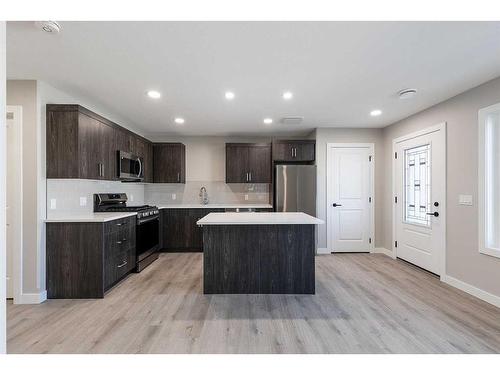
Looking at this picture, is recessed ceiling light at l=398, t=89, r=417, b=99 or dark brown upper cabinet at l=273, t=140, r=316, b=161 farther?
dark brown upper cabinet at l=273, t=140, r=316, b=161

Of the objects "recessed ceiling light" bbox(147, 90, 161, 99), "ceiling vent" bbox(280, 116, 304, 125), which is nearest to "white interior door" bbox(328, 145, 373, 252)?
"ceiling vent" bbox(280, 116, 304, 125)

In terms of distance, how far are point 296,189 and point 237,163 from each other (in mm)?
1411

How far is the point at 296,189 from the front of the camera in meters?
4.86

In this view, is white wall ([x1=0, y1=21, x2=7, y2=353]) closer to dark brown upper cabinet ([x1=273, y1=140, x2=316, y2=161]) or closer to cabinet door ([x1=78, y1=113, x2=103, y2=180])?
cabinet door ([x1=78, y1=113, x2=103, y2=180])

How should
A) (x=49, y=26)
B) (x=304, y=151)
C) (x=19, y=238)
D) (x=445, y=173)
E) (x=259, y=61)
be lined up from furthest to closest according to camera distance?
(x=304, y=151) → (x=445, y=173) → (x=19, y=238) → (x=259, y=61) → (x=49, y=26)

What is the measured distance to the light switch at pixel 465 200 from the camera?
3105 millimetres

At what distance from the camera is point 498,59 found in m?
2.32

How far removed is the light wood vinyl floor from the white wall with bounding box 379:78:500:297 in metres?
0.30

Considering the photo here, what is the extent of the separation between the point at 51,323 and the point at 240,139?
4.48 metres

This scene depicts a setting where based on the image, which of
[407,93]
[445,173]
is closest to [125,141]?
[407,93]

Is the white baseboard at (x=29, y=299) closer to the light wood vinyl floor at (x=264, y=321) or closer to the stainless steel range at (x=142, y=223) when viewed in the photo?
Answer: the light wood vinyl floor at (x=264, y=321)

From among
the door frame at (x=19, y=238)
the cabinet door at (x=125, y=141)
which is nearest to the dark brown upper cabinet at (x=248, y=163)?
the cabinet door at (x=125, y=141)

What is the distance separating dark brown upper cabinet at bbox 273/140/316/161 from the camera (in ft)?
16.8

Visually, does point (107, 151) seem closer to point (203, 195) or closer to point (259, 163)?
point (203, 195)
